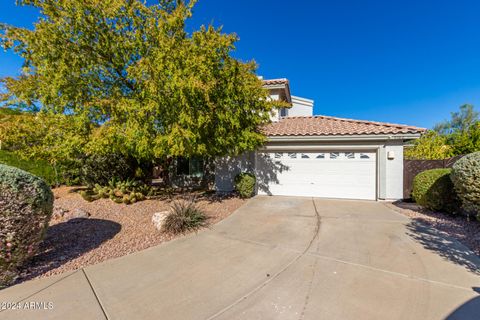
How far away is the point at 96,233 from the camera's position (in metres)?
4.87

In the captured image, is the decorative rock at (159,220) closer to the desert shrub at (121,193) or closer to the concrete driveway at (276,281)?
the concrete driveway at (276,281)

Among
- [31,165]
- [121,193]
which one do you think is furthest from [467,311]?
[31,165]

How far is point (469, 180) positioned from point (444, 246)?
1.94 metres

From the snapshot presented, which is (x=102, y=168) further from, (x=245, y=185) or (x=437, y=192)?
(x=437, y=192)

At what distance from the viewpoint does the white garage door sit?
8.62 m

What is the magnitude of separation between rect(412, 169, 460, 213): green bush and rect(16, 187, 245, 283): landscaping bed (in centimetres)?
615

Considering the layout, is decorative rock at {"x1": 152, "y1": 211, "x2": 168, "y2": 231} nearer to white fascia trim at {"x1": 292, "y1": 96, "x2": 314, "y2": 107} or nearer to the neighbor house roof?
the neighbor house roof

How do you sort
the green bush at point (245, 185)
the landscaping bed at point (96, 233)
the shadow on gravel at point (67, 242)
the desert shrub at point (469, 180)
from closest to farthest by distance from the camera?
the shadow on gravel at point (67, 242) → the landscaping bed at point (96, 233) → the desert shrub at point (469, 180) → the green bush at point (245, 185)

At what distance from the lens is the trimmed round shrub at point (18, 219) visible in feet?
9.56

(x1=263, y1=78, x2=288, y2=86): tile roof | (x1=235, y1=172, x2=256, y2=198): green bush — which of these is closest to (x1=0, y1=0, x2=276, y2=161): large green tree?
(x1=235, y1=172, x2=256, y2=198): green bush

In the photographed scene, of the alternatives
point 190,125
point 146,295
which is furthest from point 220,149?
point 146,295

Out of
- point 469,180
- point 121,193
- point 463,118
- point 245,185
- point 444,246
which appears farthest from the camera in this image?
point 463,118

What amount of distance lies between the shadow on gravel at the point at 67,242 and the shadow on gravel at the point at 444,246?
691 cm

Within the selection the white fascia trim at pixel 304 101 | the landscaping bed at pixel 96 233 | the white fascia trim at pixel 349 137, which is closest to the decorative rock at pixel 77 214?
the landscaping bed at pixel 96 233
